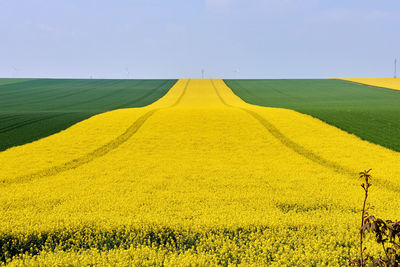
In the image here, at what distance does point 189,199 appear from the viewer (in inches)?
356

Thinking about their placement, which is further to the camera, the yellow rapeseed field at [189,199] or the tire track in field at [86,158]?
the tire track in field at [86,158]

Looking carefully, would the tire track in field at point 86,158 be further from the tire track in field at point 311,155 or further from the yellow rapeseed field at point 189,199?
the tire track in field at point 311,155

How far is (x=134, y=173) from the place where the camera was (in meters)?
11.9

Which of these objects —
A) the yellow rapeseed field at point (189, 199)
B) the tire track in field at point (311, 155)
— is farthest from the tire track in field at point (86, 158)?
the tire track in field at point (311, 155)

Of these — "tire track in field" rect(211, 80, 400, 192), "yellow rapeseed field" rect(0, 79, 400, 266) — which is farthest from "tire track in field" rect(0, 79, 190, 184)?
"tire track in field" rect(211, 80, 400, 192)

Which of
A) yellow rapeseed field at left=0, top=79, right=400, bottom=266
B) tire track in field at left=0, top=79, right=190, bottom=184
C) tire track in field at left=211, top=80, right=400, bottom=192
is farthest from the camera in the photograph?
tire track in field at left=0, top=79, right=190, bottom=184

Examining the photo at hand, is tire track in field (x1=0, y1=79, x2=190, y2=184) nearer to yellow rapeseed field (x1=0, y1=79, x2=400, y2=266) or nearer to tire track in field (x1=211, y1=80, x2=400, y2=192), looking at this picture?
yellow rapeseed field (x1=0, y1=79, x2=400, y2=266)

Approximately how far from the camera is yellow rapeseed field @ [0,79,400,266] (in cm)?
629

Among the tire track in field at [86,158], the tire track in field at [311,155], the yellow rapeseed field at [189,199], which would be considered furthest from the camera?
the tire track in field at [86,158]

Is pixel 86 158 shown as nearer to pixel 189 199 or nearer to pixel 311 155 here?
pixel 189 199

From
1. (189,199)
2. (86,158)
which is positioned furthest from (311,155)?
(86,158)

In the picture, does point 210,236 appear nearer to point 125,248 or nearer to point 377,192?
point 125,248

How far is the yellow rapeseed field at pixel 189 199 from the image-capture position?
629 cm

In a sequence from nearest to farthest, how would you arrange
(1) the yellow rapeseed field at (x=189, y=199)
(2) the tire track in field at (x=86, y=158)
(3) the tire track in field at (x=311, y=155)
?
1. (1) the yellow rapeseed field at (x=189, y=199)
2. (3) the tire track in field at (x=311, y=155)
3. (2) the tire track in field at (x=86, y=158)
